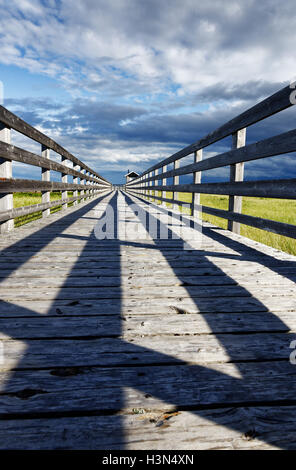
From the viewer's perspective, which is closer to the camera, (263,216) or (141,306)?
(141,306)

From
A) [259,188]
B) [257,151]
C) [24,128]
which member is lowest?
[259,188]

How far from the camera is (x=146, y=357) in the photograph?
4.25 ft

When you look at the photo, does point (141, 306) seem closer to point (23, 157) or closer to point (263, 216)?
point (23, 157)

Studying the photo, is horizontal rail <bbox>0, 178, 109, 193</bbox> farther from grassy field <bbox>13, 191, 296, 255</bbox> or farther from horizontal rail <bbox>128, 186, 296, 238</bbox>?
horizontal rail <bbox>128, 186, 296, 238</bbox>

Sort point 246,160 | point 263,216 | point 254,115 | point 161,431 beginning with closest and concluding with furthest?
point 161,431 → point 254,115 → point 246,160 → point 263,216

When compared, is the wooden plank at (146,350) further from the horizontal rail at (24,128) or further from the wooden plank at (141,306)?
the horizontal rail at (24,128)

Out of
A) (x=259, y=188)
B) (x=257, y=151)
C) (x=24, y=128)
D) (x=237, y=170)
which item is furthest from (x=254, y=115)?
(x=24, y=128)

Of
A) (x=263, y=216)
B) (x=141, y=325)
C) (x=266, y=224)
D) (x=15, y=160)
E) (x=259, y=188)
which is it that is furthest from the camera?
(x=263, y=216)

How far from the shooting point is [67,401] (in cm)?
103

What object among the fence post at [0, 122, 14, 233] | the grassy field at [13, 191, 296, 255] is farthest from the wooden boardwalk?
the grassy field at [13, 191, 296, 255]

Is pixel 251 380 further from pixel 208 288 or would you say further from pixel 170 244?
pixel 170 244

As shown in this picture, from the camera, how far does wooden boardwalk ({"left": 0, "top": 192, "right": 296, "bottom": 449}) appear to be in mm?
917

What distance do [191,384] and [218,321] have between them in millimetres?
569
